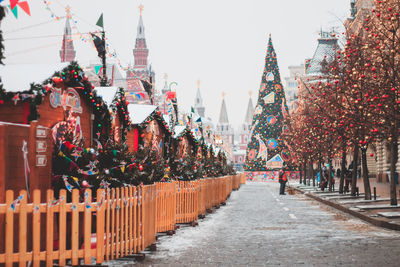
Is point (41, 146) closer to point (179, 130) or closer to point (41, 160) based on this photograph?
point (41, 160)

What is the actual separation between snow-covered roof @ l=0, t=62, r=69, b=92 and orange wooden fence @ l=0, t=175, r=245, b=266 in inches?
118

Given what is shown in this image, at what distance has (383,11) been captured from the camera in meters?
19.7

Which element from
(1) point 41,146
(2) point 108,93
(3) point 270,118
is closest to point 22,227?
(1) point 41,146

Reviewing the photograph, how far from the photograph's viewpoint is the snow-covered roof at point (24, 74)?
1215 centimetres

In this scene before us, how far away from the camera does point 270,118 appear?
73.6m

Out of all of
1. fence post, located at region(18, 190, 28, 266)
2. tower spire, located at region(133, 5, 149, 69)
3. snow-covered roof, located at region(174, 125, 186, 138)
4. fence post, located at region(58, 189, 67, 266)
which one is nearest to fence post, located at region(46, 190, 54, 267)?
fence post, located at region(58, 189, 67, 266)

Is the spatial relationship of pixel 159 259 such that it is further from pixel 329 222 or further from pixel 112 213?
pixel 329 222

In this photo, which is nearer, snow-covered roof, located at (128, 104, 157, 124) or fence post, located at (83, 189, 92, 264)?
fence post, located at (83, 189, 92, 264)

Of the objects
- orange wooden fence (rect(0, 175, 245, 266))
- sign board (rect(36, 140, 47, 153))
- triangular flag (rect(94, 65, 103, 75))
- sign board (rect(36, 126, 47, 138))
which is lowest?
orange wooden fence (rect(0, 175, 245, 266))

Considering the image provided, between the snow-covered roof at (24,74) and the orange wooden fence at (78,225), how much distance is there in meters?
3.01

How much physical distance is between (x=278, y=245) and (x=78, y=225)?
4.87 metres

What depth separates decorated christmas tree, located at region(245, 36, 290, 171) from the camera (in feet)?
240

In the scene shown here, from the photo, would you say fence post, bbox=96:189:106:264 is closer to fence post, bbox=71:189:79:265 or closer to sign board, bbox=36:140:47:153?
fence post, bbox=71:189:79:265

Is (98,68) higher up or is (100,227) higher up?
(98,68)
